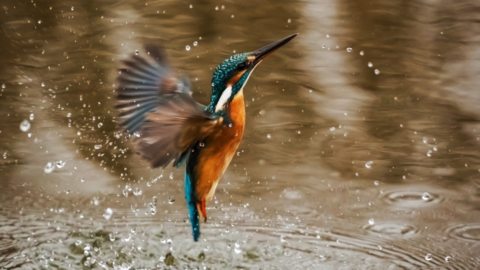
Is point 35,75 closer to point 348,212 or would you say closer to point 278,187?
point 278,187

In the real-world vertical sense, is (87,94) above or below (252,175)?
above

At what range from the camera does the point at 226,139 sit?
1.68 m

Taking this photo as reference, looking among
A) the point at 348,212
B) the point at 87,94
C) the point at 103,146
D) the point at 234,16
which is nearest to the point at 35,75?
the point at 87,94

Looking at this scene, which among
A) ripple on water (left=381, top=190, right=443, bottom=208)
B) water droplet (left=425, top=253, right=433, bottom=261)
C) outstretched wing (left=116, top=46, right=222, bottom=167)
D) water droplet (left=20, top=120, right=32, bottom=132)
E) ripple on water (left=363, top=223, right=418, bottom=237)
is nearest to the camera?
outstretched wing (left=116, top=46, right=222, bottom=167)

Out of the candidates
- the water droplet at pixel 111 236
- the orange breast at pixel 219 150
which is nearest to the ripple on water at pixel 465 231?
the orange breast at pixel 219 150

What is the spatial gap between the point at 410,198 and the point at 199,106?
1.34 meters

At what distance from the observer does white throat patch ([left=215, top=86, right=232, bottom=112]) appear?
5.50ft

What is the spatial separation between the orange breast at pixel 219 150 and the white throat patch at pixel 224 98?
0.8 inches

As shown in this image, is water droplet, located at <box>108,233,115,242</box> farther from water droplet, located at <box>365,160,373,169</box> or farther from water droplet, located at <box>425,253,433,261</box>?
water droplet, located at <box>365,160,373,169</box>

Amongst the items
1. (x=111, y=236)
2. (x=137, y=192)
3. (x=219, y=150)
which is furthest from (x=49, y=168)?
(x=219, y=150)

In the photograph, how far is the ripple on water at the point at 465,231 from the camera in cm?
223

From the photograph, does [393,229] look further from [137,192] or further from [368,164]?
[137,192]

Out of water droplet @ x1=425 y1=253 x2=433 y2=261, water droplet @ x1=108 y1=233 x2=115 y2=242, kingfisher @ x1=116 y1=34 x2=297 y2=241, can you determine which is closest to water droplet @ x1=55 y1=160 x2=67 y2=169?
water droplet @ x1=108 y1=233 x2=115 y2=242

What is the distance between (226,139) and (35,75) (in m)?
1.94
